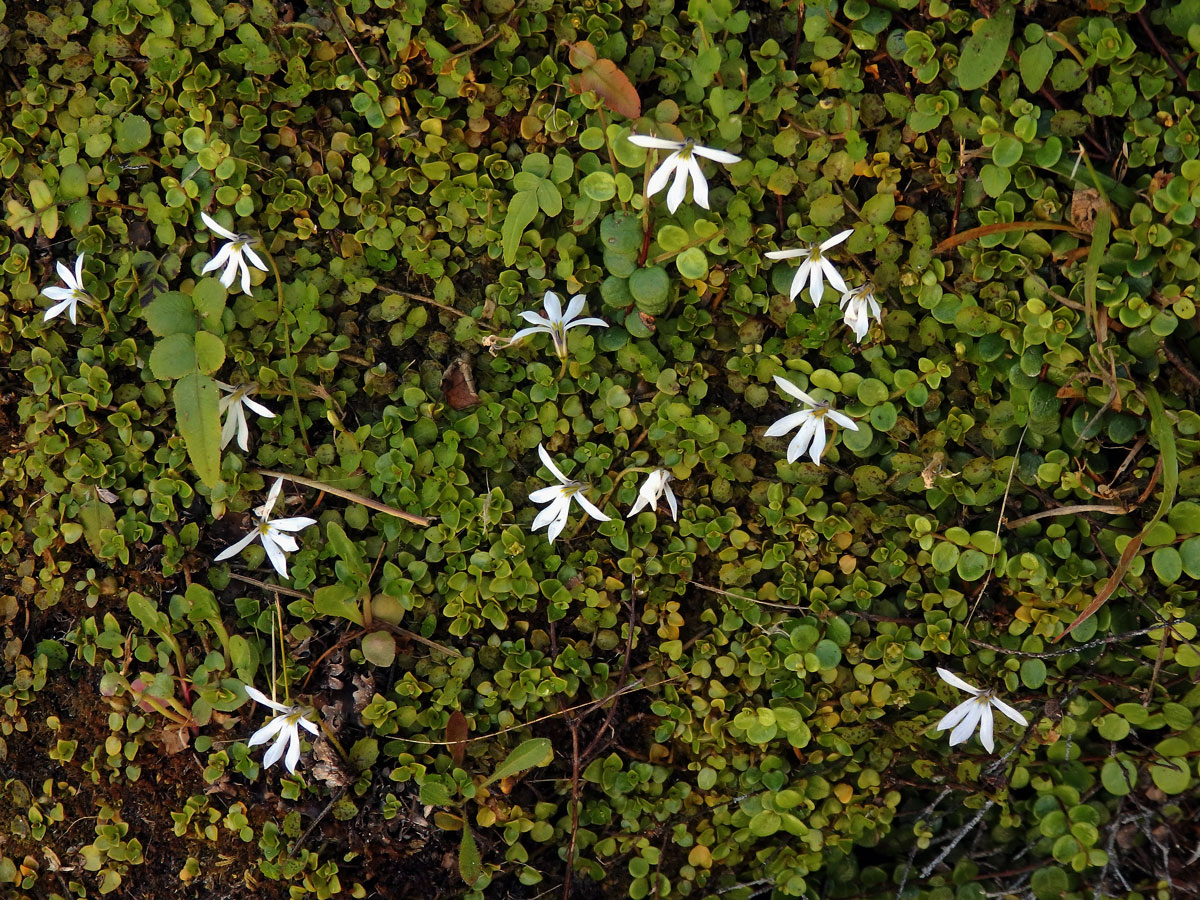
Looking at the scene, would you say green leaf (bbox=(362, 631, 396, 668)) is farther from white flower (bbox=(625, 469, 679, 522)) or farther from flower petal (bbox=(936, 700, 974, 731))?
flower petal (bbox=(936, 700, 974, 731))

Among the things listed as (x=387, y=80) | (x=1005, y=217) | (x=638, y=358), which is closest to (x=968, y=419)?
(x=1005, y=217)

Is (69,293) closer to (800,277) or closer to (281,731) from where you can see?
(281,731)

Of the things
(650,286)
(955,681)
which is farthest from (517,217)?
(955,681)

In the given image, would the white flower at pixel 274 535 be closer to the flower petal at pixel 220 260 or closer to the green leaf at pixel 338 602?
the green leaf at pixel 338 602

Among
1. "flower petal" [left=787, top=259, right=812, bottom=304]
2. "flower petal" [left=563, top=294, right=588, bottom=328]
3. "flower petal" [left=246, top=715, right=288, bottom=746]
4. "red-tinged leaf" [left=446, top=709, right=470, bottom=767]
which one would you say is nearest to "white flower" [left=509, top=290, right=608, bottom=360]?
"flower petal" [left=563, top=294, right=588, bottom=328]

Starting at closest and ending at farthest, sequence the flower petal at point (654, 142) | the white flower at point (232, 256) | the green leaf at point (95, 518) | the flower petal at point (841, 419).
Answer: the flower petal at point (654, 142) < the flower petal at point (841, 419) < the white flower at point (232, 256) < the green leaf at point (95, 518)

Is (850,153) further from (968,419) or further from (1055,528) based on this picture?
(1055,528)

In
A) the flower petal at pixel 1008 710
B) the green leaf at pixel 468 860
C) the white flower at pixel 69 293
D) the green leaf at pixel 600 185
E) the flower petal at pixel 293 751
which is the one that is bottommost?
the green leaf at pixel 468 860

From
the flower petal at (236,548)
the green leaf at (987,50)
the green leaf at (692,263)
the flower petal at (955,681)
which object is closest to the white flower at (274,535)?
the flower petal at (236,548)
